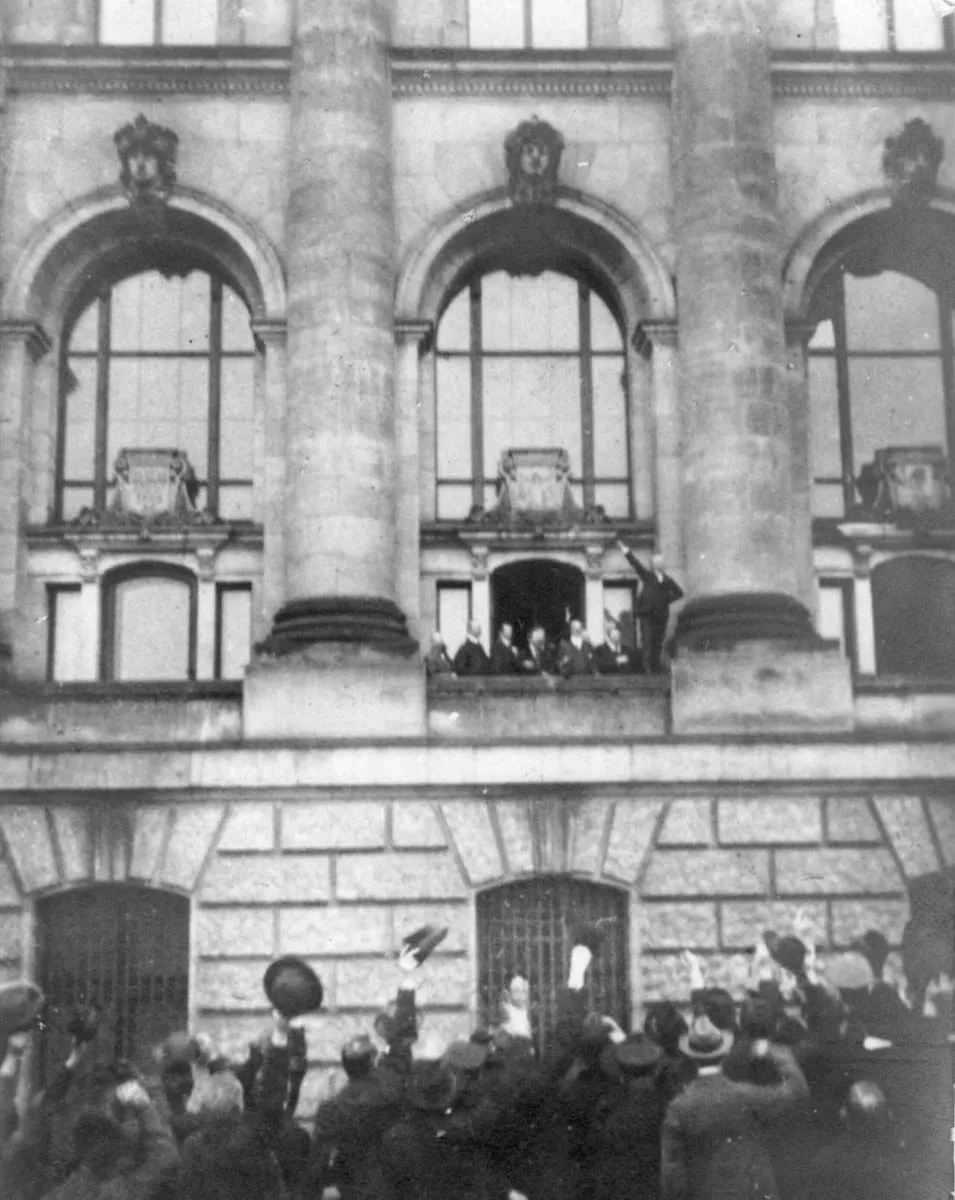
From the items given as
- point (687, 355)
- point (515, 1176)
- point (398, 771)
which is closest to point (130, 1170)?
point (515, 1176)

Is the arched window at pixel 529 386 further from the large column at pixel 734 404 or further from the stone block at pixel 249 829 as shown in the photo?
the stone block at pixel 249 829

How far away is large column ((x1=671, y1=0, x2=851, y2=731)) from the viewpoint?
961 inches

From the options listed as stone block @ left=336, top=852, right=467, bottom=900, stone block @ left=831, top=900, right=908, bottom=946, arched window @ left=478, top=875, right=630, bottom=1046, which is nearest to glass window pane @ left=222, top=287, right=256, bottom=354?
stone block @ left=336, top=852, right=467, bottom=900

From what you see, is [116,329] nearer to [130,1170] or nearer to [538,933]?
[538,933]

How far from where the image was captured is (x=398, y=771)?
23.4m

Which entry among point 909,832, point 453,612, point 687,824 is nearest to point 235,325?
point 453,612

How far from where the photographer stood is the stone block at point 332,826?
23.2 meters

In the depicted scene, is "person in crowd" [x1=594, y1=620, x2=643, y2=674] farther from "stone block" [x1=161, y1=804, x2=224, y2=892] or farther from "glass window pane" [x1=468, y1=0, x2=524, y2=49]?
"glass window pane" [x1=468, y1=0, x2=524, y2=49]

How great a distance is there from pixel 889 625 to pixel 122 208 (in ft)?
42.7

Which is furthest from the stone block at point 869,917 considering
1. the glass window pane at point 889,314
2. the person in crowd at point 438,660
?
the glass window pane at point 889,314

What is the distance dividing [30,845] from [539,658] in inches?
279

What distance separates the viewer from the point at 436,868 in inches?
916

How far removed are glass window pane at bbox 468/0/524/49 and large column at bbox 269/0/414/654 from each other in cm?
165

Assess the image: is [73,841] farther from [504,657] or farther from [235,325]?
[235,325]
